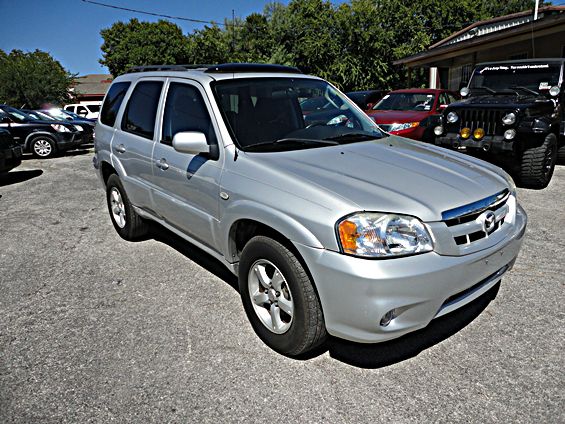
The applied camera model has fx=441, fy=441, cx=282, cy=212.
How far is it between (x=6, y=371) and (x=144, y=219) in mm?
2204

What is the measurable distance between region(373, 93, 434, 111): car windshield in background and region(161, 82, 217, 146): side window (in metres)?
7.51

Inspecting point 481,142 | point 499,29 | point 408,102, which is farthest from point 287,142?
point 499,29

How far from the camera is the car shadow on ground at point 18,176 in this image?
9.13m

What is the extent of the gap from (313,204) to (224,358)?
3.77 feet

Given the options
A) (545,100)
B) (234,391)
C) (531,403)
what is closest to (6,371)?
(234,391)

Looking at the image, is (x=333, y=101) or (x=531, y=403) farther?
(x=333, y=101)

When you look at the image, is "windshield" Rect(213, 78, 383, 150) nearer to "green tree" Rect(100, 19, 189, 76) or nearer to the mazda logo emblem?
the mazda logo emblem

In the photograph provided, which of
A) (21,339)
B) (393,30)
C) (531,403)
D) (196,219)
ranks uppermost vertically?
(393,30)

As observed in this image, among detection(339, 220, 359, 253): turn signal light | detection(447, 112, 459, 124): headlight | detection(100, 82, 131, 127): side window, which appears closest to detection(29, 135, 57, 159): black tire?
detection(100, 82, 131, 127): side window

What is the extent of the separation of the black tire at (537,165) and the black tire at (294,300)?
539 cm

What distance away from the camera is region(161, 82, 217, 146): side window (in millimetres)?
3232

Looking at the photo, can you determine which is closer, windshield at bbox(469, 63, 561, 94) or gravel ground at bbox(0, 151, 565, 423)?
gravel ground at bbox(0, 151, 565, 423)

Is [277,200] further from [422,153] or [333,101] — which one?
[333,101]

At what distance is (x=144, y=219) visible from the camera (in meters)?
4.67
